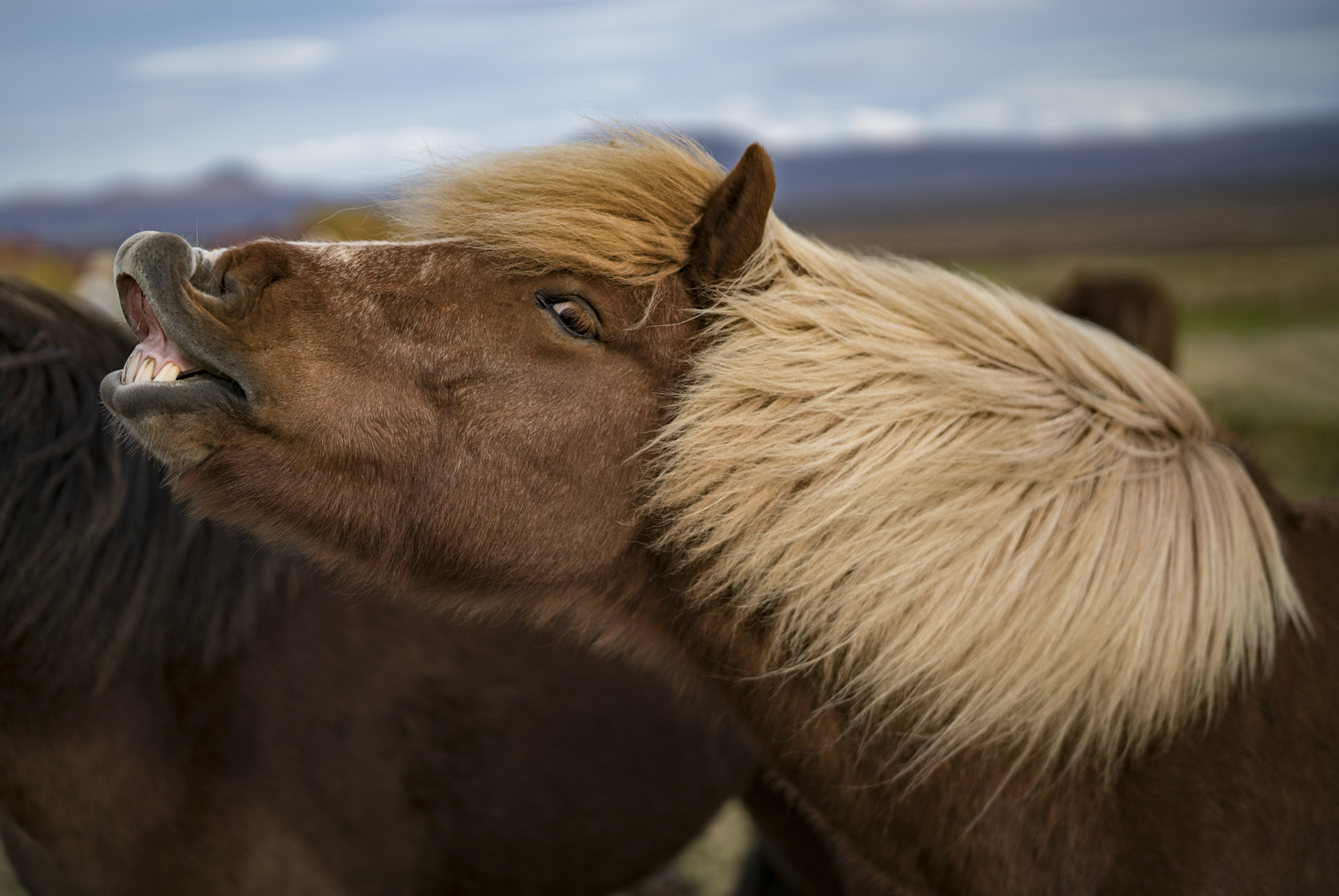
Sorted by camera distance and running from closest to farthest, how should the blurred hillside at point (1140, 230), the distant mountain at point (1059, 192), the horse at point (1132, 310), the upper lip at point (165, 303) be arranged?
the upper lip at point (165, 303), the horse at point (1132, 310), the blurred hillside at point (1140, 230), the distant mountain at point (1059, 192)

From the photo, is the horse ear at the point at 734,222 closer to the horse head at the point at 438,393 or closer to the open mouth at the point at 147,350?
the horse head at the point at 438,393

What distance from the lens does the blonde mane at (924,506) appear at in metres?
1.48

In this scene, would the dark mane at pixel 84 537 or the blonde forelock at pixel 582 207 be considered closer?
the blonde forelock at pixel 582 207

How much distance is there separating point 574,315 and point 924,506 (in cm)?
72

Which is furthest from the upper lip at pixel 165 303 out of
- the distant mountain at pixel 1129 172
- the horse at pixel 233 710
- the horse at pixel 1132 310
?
the distant mountain at pixel 1129 172

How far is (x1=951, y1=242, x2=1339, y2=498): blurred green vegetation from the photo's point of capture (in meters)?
10.3

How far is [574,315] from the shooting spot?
1.55m

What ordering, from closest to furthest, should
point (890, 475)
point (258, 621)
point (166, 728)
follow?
point (890, 475) < point (166, 728) < point (258, 621)

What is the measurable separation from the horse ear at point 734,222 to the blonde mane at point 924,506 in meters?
0.03

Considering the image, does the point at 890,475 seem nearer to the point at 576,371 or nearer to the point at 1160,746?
the point at 576,371

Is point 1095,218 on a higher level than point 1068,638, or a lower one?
lower

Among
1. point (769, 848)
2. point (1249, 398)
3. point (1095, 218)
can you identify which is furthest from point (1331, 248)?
point (769, 848)

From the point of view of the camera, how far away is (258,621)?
2.21 m

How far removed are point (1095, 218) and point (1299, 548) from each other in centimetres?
10735
